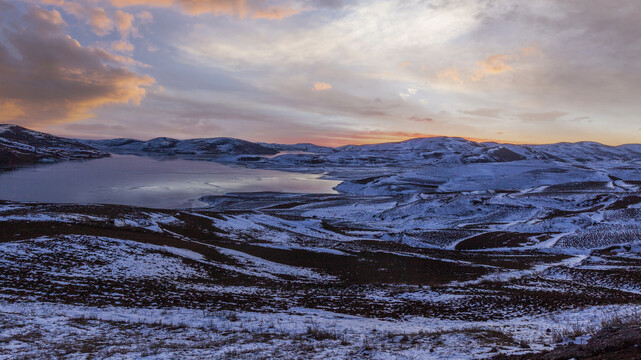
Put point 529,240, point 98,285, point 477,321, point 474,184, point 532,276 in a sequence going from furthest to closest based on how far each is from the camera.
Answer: point 474,184 < point 529,240 < point 532,276 < point 98,285 < point 477,321

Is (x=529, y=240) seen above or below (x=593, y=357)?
below

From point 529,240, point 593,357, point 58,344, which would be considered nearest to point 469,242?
point 529,240

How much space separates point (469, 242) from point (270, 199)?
45.5m

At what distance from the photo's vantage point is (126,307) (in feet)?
40.3

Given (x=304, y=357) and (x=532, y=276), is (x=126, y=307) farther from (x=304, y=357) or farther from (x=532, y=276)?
(x=532, y=276)

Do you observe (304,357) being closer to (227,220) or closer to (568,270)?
(568,270)

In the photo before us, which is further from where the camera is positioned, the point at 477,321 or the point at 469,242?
the point at 469,242

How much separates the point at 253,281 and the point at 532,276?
18.2 meters

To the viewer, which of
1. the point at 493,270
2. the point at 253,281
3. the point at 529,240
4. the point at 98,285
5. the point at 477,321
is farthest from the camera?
the point at 529,240

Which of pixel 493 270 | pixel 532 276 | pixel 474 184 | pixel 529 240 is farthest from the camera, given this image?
pixel 474 184

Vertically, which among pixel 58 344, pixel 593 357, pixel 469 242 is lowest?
pixel 469 242

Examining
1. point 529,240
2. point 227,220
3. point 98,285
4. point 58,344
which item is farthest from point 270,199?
point 58,344

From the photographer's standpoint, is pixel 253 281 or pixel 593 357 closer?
pixel 593 357

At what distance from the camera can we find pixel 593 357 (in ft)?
19.9
